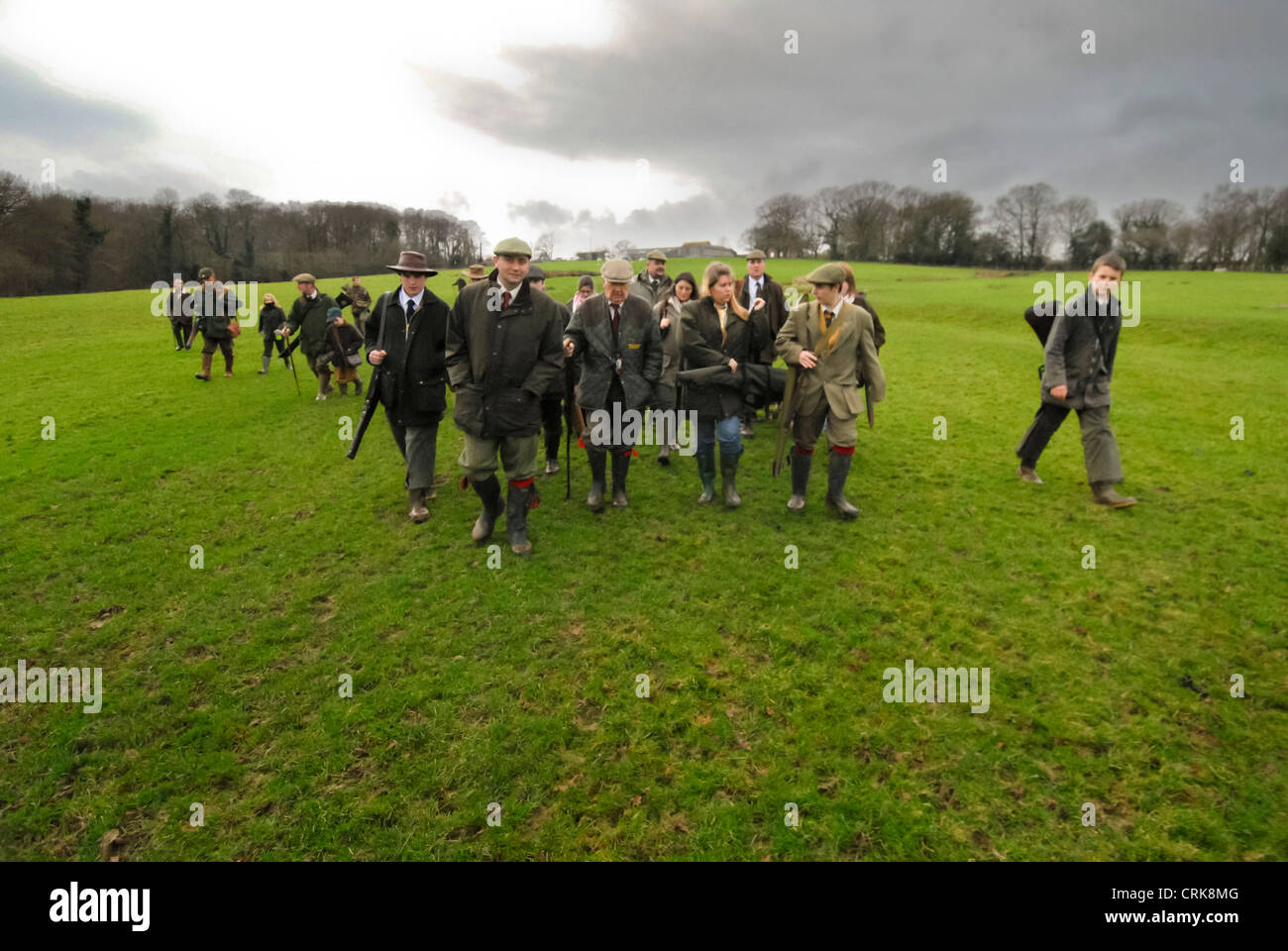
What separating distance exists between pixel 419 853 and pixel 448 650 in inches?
70.5

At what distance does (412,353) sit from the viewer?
23.0 ft

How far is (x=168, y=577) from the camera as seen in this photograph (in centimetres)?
592

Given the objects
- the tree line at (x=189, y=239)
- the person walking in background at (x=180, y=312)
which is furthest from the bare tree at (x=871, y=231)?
the person walking in background at (x=180, y=312)

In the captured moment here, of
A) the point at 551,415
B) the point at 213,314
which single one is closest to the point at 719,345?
the point at 551,415

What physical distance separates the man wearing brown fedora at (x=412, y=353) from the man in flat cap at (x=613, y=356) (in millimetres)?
1556

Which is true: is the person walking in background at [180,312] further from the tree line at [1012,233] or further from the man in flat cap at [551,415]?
the tree line at [1012,233]

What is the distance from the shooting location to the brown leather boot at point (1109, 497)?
7197 millimetres

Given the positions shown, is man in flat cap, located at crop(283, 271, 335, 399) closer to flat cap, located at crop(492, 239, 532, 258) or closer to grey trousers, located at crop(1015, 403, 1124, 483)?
flat cap, located at crop(492, 239, 532, 258)

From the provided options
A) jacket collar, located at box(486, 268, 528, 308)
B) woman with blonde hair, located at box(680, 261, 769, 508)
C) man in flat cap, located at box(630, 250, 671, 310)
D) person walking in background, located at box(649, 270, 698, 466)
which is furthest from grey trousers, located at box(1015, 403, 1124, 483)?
jacket collar, located at box(486, 268, 528, 308)
